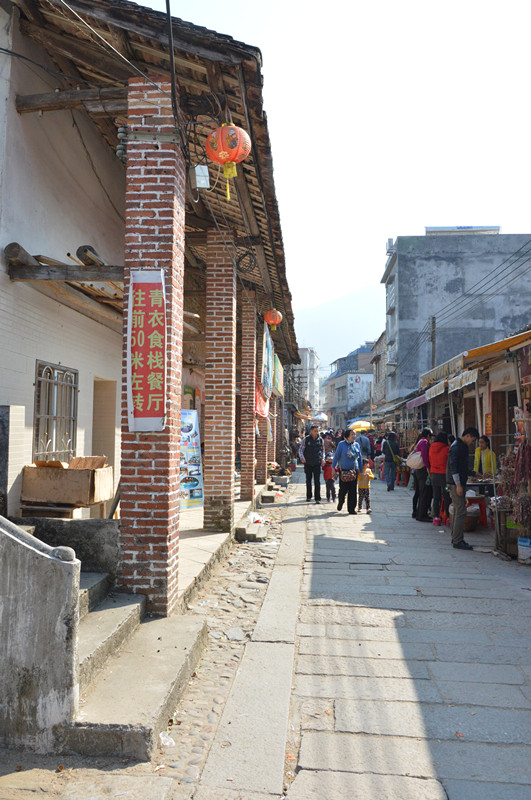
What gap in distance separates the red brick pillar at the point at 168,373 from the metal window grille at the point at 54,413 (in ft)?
6.17

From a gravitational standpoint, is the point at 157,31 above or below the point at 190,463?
above

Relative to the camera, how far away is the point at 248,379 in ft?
37.8

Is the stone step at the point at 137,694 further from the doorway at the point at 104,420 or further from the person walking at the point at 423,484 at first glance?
the person walking at the point at 423,484

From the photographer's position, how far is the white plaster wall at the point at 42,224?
5.38 metres

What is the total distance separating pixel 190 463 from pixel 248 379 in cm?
267

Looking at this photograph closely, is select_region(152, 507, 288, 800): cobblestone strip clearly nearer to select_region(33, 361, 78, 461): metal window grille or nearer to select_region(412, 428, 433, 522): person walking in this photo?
select_region(33, 361, 78, 461): metal window grille

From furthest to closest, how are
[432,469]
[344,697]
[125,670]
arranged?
1. [432,469]
2. [344,697]
3. [125,670]

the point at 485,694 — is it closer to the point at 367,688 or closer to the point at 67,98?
the point at 367,688

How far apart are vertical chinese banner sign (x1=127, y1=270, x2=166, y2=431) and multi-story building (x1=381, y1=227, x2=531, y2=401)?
3134 cm

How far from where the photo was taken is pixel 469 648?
4.58 meters

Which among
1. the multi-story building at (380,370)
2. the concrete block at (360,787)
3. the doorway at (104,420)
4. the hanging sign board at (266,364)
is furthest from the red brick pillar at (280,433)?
the multi-story building at (380,370)

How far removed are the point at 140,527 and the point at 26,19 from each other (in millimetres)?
4824

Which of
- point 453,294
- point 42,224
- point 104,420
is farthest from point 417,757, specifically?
point 453,294

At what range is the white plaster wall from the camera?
5383mm
